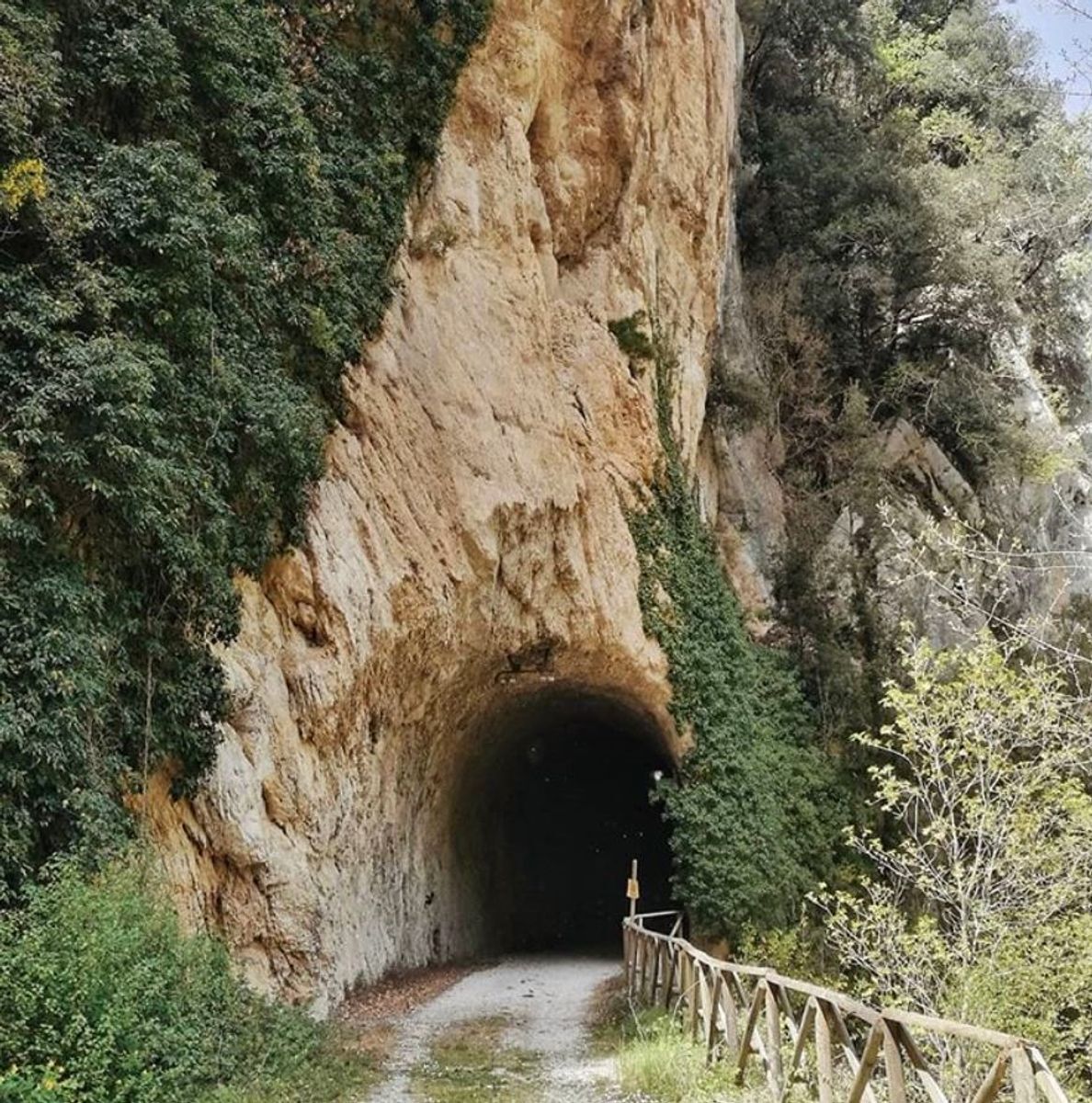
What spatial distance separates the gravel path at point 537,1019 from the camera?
8.36m

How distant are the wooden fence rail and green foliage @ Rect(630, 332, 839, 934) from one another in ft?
13.7

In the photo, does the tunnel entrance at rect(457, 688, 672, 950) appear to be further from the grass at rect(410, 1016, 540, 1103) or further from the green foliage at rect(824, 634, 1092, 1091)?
the green foliage at rect(824, 634, 1092, 1091)

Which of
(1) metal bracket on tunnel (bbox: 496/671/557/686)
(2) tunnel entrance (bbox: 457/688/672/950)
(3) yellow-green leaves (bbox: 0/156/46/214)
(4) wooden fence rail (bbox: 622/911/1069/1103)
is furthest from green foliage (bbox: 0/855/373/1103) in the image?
(2) tunnel entrance (bbox: 457/688/672/950)

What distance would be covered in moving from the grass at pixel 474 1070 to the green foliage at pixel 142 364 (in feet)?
10.9

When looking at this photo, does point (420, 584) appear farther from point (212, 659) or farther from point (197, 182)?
point (197, 182)

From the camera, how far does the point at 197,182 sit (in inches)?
359

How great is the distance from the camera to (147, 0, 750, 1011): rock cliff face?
10289 mm

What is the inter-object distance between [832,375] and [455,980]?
15233mm

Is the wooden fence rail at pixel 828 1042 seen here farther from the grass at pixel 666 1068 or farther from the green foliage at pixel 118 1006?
the green foliage at pixel 118 1006

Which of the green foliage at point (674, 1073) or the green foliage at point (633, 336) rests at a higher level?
the green foliage at point (633, 336)

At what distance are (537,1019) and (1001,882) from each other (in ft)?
18.0

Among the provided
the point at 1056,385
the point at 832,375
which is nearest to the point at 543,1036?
the point at 832,375

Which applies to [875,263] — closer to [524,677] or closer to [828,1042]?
[524,677]

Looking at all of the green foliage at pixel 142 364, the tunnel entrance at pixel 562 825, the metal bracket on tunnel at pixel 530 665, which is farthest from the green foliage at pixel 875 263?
the green foliage at pixel 142 364
